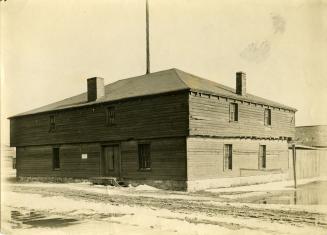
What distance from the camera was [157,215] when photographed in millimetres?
12219

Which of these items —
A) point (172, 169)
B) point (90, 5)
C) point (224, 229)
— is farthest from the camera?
point (172, 169)

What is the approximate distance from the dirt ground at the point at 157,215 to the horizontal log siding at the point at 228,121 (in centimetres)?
383

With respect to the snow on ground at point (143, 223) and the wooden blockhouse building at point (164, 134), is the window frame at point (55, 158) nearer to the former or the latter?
the wooden blockhouse building at point (164, 134)

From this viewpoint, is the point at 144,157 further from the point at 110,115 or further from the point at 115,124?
the point at 110,115

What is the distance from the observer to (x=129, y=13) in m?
13.6

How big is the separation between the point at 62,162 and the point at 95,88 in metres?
5.41

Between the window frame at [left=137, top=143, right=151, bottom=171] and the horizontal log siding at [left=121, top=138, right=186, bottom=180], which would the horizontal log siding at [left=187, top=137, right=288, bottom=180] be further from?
the window frame at [left=137, top=143, right=151, bottom=171]

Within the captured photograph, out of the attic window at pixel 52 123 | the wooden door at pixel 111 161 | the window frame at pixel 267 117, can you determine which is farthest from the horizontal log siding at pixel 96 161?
the window frame at pixel 267 117

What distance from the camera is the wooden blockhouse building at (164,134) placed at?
770 inches

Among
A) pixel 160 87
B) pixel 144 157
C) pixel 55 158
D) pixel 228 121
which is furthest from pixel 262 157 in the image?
pixel 55 158

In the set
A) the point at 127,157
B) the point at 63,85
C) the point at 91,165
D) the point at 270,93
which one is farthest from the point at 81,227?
the point at 91,165

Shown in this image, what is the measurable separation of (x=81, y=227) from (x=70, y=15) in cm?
660

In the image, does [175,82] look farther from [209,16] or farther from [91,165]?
[209,16]

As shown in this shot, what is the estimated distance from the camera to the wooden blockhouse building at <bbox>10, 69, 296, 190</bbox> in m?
19.5
